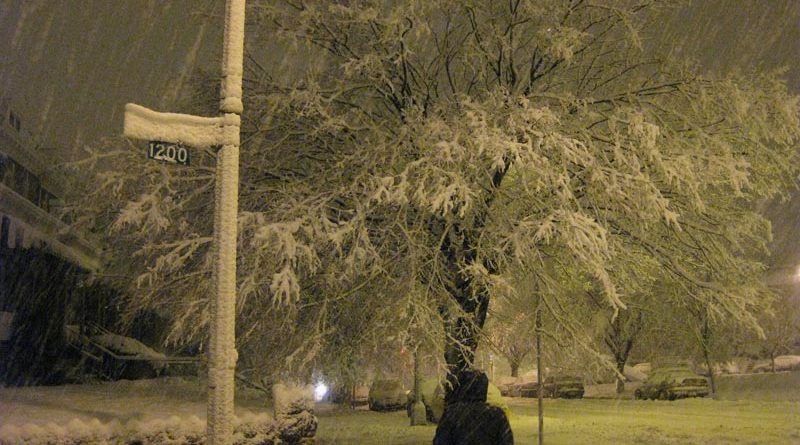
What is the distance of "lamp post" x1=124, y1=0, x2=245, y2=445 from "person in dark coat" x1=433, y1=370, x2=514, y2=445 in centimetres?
195

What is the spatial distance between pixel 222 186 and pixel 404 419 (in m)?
18.1

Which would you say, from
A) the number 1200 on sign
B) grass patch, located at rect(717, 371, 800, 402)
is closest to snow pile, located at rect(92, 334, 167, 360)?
the number 1200 on sign

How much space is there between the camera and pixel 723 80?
11773mm

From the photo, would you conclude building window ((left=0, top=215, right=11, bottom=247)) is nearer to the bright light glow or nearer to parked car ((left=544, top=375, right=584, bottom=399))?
the bright light glow

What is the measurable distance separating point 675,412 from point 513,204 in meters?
13.8

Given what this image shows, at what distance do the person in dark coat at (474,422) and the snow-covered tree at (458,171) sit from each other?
136 inches

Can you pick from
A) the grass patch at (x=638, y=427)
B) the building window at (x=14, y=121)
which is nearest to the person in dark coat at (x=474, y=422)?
the grass patch at (x=638, y=427)

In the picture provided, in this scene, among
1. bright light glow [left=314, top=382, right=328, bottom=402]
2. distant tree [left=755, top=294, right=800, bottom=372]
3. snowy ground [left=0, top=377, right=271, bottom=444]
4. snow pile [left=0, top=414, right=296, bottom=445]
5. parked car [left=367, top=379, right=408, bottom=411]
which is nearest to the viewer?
snow pile [left=0, top=414, right=296, bottom=445]

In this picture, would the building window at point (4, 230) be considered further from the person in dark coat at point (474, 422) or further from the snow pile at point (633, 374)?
the snow pile at point (633, 374)

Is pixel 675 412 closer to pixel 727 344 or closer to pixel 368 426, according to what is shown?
pixel 368 426

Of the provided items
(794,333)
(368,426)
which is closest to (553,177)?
(368,426)

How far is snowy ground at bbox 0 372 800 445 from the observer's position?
1180 cm

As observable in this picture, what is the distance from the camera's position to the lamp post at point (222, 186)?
5.74 m

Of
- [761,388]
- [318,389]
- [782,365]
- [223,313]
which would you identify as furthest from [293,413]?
[782,365]
